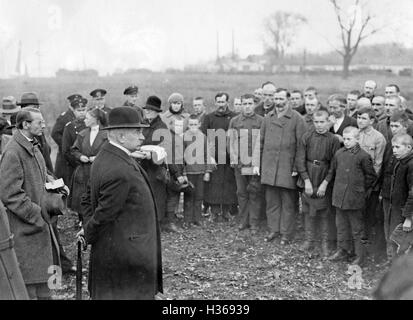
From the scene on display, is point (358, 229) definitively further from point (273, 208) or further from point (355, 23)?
point (355, 23)

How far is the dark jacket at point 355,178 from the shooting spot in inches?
260

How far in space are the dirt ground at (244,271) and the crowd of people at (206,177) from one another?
0.32 meters

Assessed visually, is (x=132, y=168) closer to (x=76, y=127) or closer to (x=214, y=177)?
(x=76, y=127)

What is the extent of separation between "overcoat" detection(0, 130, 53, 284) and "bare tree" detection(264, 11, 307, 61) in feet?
24.7

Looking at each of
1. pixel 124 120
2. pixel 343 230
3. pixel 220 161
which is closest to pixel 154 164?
pixel 220 161

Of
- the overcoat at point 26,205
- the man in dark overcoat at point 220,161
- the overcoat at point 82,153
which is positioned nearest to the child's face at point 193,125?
the man in dark overcoat at point 220,161

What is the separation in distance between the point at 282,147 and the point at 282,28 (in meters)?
4.78

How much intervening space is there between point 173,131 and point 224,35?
155 inches

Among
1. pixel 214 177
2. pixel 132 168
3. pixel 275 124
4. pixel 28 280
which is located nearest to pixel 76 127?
pixel 214 177

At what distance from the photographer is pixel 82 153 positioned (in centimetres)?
774

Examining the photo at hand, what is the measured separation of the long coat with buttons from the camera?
7.70 meters

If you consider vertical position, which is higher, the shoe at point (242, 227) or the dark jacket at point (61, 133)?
the dark jacket at point (61, 133)


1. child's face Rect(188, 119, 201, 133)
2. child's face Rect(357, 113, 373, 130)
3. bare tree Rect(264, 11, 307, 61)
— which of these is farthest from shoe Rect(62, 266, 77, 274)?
bare tree Rect(264, 11, 307, 61)

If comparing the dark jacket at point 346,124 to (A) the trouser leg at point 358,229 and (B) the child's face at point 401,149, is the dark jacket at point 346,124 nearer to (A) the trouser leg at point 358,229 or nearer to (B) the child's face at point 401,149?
(A) the trouser leg at point 358,229
